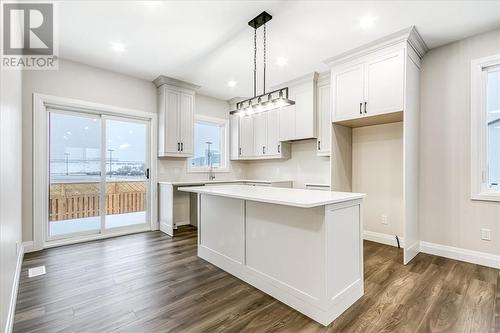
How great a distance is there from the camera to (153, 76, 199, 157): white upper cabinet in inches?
176

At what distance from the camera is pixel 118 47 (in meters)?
3.33

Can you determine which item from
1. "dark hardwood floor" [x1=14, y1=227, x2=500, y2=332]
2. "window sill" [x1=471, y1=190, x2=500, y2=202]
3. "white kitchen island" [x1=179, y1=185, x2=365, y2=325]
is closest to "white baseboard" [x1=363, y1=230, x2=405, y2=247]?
"dark hardwood floor" [x1=14, y1=227, x2=500, y2=332]

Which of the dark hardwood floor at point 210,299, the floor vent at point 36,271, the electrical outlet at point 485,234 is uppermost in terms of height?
the electrical outlet at point 485,234

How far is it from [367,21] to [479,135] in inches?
76.1

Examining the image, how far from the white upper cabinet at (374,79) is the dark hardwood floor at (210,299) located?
1.92m

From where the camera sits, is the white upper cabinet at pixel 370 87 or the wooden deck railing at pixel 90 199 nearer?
the white upper cabinet at pixel 370 87

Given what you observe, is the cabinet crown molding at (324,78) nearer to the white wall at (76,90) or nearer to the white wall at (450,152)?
the white wall at (450,152)

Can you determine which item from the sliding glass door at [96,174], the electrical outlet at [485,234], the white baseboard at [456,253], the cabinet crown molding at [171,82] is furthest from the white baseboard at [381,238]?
the cabinet crown molding at [171,82]

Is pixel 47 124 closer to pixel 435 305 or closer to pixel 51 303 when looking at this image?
pixel 51 303

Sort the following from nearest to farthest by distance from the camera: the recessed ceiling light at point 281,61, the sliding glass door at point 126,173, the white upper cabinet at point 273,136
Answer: the recessed ceiling light at point 281,61, the sliding glass door at point 126,173, the white upper cabinet at point 273,136

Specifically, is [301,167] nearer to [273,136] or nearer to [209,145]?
[273,136]

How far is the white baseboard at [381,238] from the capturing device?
3620 mm

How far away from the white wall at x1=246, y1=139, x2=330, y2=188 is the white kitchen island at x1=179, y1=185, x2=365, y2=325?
8.01 ft

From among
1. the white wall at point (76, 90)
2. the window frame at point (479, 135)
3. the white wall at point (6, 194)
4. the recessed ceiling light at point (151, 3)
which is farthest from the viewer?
the white wall at point (76, 90)
